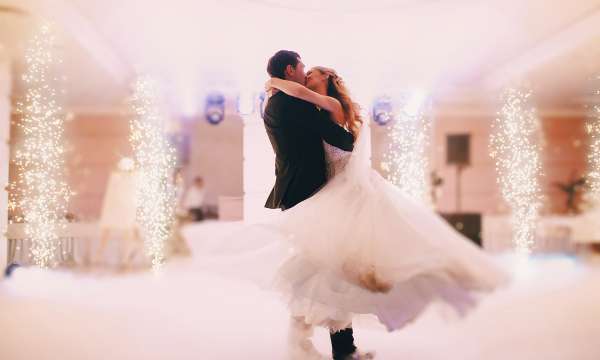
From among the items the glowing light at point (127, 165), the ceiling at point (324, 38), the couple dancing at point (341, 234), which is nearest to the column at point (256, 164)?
the ceiling at point (324, 38)

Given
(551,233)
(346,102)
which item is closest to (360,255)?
(346,102)

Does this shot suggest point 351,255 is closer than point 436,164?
Yes

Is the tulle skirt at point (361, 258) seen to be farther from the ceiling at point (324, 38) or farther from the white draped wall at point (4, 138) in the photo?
the white draped wall at point (4, 138)

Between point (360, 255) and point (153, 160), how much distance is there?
3131mm

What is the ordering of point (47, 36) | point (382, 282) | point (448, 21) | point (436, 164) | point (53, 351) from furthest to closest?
point (436, 164)
point (448, 21)
point (47, 36)
point (53, 351)
point (382, 282)

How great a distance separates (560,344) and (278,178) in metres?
1.96

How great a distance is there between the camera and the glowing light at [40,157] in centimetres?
379

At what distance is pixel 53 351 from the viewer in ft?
7.93

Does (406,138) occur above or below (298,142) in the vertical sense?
above

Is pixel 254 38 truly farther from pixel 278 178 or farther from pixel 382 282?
pixel 382 282

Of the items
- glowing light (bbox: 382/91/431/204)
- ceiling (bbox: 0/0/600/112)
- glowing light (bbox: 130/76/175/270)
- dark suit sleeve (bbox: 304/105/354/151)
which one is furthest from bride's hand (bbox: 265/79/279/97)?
glowing light (bbox: 130/76/175/270)

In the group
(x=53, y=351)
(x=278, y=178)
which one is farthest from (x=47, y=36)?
(x=278, y=178)

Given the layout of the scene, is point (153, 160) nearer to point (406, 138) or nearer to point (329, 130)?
point (406, 138)

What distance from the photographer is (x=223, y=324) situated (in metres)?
2.93
